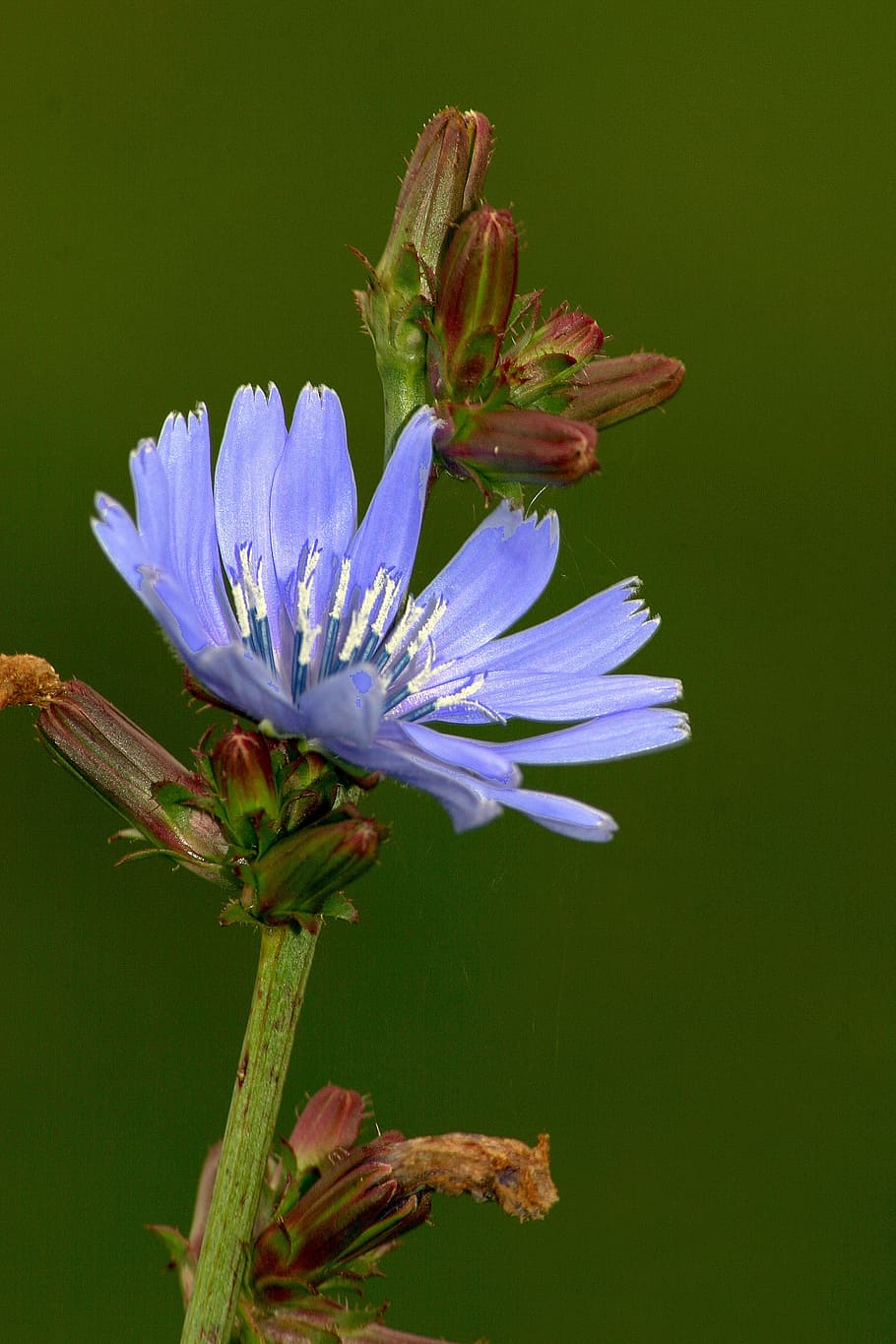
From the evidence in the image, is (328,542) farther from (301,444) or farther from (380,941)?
(380,941)

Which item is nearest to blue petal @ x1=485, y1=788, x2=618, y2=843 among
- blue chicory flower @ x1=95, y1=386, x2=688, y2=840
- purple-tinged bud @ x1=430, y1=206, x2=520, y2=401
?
blue chicory flower @ x1=95, y1=386, x2=688, y2=840

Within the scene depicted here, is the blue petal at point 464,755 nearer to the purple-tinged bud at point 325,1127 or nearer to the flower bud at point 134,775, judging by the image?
the flower bud at point 134,775

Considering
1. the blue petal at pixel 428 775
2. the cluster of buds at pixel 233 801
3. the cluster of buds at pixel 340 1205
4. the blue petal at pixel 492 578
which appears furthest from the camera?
the blue petal at pixel 492 578

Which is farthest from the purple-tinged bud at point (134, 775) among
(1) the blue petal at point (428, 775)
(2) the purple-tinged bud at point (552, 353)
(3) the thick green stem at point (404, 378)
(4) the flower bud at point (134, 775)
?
(2) the purple-tinged bud at point (552, 353)

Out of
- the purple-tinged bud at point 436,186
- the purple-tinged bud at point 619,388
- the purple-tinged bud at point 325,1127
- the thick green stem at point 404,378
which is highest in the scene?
the purple-tinged bud at point 436,186

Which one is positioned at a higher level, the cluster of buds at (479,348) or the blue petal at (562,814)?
the cluster of buds at (479,348)

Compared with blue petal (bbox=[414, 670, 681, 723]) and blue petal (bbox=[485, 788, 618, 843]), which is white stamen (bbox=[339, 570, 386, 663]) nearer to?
blue petal (bbox=[414, 670, 681, 723])

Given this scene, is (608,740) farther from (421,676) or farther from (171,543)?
(171,543)

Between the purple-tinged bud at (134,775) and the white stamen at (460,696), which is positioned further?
the white stamen at (460,696)

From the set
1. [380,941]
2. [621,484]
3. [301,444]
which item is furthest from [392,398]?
[621,484]
